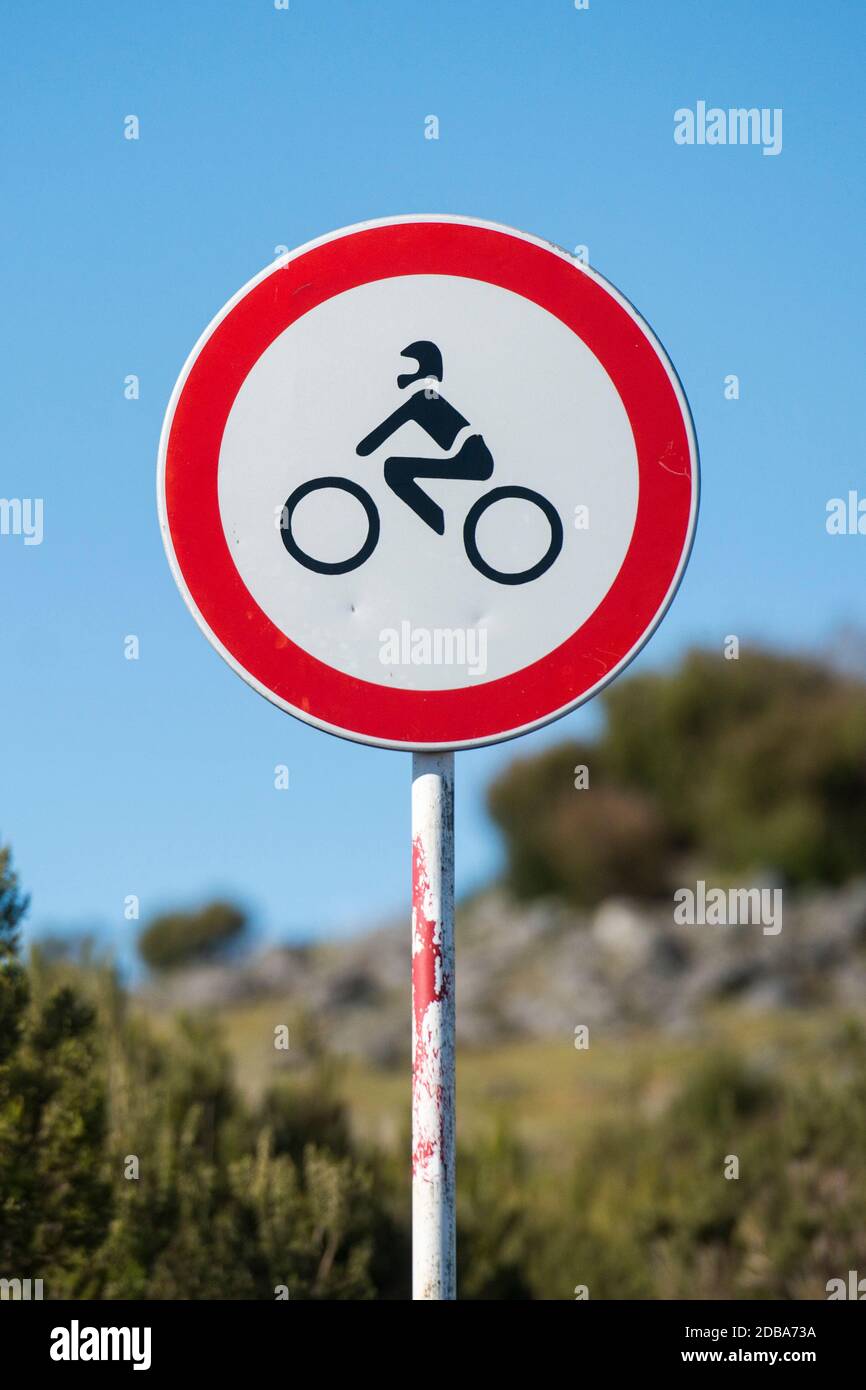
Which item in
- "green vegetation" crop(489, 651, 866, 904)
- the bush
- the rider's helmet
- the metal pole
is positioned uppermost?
"green vegetation" crop(489, 651, 866, 904)

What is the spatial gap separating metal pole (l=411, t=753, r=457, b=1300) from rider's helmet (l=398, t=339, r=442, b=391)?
0.49 meters

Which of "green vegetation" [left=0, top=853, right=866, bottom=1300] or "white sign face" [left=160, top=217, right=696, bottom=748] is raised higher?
"white sign face" [left=160, top=217, right=696, bottom=748]

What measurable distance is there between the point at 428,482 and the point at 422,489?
1cm

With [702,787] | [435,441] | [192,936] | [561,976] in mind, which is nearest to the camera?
[435,441]

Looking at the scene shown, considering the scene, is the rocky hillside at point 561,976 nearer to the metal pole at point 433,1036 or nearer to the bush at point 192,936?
the bush at point 192,936

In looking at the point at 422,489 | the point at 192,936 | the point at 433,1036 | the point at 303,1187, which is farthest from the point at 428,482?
the point at 192,936

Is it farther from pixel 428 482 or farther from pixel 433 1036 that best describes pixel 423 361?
pixel 433 1036

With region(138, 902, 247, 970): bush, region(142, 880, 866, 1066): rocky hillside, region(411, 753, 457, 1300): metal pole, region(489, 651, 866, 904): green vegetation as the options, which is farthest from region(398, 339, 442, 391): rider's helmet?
region(489, 651, 866, 904): green vegetation

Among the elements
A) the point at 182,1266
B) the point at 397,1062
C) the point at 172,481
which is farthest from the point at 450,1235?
the point at 397,1062

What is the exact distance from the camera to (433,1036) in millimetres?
1844

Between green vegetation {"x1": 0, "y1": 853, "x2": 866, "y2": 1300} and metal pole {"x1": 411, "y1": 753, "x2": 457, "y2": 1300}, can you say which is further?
green vegetation {"x1": 0, "y1": 853, "x2": 866, "y2": 1300}

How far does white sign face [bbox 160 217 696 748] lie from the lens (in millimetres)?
1931

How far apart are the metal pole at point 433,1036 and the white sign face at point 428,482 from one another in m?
0.10

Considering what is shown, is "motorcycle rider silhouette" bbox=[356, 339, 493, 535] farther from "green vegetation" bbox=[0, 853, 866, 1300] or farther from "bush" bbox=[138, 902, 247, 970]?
"bush" bbox=[138, 902, 247, 970]
